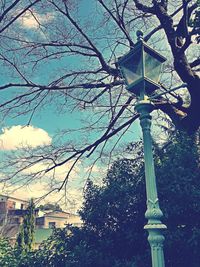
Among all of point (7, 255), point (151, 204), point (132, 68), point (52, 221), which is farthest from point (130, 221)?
point (52, 221)

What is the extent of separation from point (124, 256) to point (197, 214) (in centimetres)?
167

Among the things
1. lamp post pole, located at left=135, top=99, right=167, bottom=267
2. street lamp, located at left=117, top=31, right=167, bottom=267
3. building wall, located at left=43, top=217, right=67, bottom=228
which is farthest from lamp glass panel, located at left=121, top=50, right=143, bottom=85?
building wall, located at left=43, top=217, right=67, bottom=228

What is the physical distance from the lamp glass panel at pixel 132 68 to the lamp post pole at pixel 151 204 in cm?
28

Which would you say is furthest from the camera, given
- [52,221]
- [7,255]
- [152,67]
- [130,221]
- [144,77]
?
[52,221]

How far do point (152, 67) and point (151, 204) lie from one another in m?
1.48

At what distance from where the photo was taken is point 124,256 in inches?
224

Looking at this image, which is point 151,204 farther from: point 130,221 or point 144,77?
point 130,221

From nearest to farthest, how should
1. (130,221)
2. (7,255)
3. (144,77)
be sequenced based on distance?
(144,77) < (130,221) < (7,255)

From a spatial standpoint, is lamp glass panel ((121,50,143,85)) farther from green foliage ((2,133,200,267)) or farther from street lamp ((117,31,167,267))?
green foliage ((2,133,200,267))

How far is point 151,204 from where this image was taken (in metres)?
2.68

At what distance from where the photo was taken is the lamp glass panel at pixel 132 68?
309 centimetres

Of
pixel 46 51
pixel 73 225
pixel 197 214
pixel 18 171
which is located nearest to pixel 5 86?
pixel 46 51

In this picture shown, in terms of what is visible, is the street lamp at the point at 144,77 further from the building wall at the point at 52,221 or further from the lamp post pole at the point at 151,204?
the building wall at the point at 52,221

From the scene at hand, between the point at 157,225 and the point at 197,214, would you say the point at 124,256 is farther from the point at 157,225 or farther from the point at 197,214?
the point at 157,225
